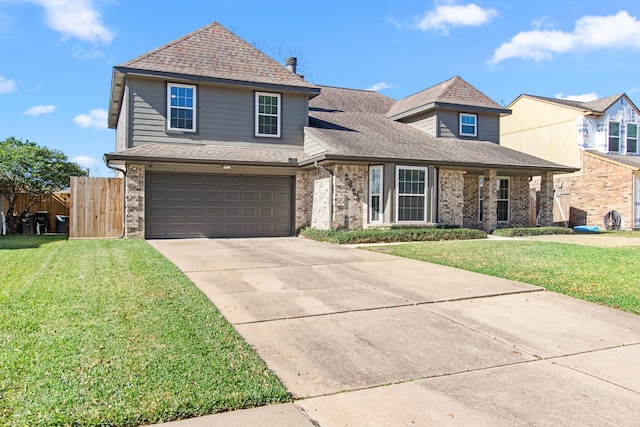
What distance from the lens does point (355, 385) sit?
3.51 meters

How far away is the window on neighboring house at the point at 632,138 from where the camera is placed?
76.3 ft

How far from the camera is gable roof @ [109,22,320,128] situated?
1465cm

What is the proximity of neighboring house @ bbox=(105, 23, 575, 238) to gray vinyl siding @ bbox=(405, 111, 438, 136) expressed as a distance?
150cm

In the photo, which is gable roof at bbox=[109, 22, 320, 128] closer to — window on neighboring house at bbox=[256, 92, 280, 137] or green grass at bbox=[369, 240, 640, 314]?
window on neighboring house at bbox=[256, 92, 280, 137]

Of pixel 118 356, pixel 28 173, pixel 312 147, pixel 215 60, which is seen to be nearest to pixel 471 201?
pixel 312 147

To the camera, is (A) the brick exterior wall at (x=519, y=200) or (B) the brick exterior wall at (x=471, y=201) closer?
(B) the brick exterior wall at (x=471, y=201)

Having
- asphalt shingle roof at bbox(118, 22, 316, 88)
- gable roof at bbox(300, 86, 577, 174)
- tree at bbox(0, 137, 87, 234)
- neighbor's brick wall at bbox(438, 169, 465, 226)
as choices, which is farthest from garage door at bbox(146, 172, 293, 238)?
tree at bbox(0, 137, 87, 234)

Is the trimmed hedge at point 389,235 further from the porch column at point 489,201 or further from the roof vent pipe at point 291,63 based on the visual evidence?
the roof vent pipe at point 291,63

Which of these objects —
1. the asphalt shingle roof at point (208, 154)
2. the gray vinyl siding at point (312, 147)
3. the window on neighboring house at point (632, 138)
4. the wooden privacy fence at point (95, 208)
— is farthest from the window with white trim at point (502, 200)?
the wooden privacy fence at point (95, 208)

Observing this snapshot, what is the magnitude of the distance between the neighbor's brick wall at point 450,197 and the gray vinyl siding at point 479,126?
3.33 metres

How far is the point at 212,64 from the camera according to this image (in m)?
15.6

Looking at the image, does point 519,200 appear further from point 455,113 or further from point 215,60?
point 215,60

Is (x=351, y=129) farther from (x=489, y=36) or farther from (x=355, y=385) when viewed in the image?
(x=355, y=385)

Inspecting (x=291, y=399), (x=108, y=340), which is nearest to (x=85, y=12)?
(x=108, y=340)
